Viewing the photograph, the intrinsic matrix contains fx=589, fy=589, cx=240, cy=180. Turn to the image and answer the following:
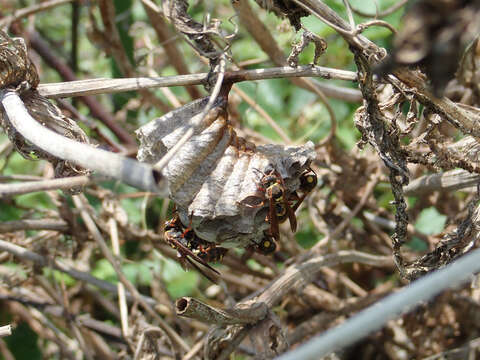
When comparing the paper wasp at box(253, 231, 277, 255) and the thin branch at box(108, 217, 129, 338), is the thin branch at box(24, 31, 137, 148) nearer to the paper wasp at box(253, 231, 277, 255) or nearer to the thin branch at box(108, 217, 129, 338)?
the thin branch at box(108, 217, 129, 338)

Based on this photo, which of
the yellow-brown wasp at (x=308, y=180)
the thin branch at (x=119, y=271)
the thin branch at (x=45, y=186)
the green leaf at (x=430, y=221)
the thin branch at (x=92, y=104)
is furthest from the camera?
the thin branch at (x=92, y=104)

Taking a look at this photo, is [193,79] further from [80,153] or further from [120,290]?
[120,290]

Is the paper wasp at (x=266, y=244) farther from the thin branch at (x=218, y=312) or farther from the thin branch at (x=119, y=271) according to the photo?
the thin branch at (x=119, y=271)

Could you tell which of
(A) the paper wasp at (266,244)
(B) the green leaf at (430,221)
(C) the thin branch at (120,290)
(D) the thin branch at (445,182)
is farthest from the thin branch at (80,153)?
(B) the green leaf at (430,221)

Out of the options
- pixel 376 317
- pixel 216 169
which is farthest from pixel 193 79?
pixel 376 317

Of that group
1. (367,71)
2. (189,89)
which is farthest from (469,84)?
(189,89)

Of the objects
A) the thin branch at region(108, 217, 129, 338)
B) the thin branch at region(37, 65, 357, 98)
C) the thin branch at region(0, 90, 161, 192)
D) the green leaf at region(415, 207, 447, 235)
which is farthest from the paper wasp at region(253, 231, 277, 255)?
the green leaf at region(415, 207, 447, 235)
